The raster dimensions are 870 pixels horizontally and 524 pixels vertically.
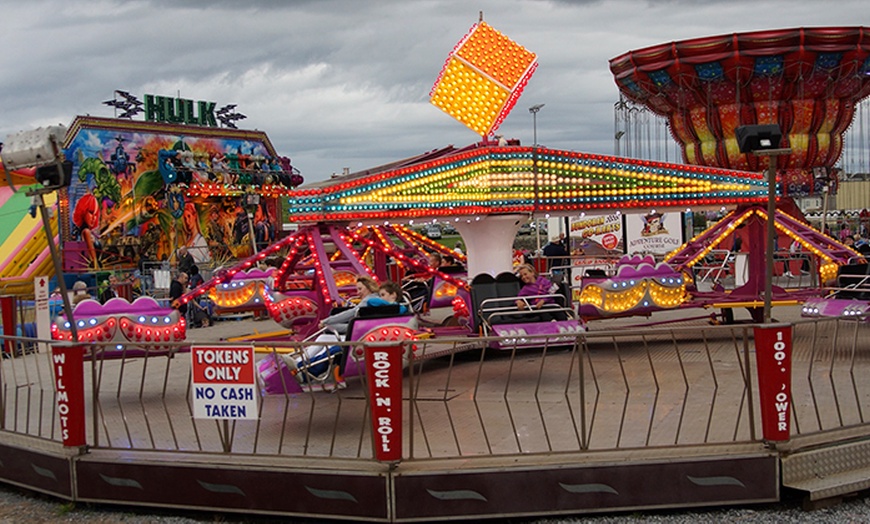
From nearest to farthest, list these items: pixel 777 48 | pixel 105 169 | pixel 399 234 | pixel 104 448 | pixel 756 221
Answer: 1. pixel 104 448
2. pixel 756 221
3. pixel 399 234
4. pixel 777 48
5. pixel 105 169

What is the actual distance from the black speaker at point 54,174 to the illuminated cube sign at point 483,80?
8.04 metres

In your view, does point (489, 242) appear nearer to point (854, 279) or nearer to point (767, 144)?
point (854, 279)

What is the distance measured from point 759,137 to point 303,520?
4499 millimetres

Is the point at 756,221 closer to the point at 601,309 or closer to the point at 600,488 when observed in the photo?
the point at 601,309

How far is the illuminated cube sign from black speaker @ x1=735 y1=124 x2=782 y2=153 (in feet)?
24.6

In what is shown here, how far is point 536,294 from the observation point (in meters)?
12.7

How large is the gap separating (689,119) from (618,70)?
111 inches

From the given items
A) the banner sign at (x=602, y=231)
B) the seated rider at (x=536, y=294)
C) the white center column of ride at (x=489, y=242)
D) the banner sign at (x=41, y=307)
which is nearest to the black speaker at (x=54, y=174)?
the seated rider at (x=536, y=294)

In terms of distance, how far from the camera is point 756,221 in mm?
15445

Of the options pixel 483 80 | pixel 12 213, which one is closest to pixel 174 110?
pixel 12 213

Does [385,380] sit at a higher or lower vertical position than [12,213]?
lower

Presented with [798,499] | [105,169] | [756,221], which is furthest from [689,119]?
[798,499]

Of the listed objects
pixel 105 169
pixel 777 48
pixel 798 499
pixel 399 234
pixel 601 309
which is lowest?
pixel 798 499

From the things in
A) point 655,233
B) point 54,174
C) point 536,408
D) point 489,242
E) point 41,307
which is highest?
point 54,174
